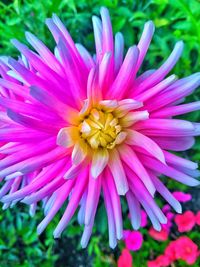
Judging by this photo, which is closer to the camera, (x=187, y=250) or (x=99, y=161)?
(x=99, y=161)

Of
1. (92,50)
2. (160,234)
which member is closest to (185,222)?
(160,234)

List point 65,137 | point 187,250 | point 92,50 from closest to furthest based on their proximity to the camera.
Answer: point 65,137 → point 187,250 → point 92,50

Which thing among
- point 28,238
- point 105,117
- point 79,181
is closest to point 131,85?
point 105,117

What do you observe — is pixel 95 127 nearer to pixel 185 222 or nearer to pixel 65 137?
pixel 65 137

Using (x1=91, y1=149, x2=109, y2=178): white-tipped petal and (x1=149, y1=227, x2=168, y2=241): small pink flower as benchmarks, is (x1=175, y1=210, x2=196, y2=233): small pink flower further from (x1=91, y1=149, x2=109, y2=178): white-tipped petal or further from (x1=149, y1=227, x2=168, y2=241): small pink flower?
(x1=91, y1=149, x2=109, y2=178): white-tipped petal

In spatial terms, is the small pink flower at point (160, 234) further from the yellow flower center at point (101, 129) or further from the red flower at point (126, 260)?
the yellow flower center at point (101, 129)

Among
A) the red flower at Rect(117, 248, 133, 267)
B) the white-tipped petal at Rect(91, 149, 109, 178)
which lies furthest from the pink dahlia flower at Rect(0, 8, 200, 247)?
the red flower at Rect(117, 248, 133, 267)
